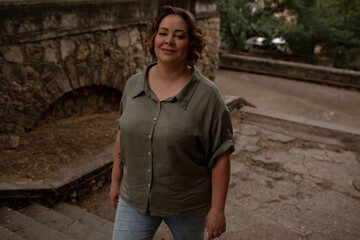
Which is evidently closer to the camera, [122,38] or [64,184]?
[64,184]

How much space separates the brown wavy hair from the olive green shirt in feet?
0.31

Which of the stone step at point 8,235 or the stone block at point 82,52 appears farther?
the stone block at point 82,52

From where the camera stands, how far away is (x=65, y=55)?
446 cm

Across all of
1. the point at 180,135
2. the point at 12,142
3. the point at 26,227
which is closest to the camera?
the point at 180,135

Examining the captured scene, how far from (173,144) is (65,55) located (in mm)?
3346

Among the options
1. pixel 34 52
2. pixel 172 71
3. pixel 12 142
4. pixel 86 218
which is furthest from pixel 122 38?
pixel 172 71

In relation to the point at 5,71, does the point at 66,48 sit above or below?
above

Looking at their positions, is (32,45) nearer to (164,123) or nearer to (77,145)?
(77,145)

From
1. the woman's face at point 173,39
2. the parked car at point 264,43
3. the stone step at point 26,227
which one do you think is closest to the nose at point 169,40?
the woman's face at point 173,39

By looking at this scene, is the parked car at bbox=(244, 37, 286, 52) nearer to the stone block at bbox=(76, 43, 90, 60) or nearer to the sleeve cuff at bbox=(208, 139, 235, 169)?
the stone block at bbox=(76, 43, 90, 60)

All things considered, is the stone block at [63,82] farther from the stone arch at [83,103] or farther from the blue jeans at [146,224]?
the blue jeans at [146,224]

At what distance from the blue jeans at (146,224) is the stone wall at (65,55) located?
285cm

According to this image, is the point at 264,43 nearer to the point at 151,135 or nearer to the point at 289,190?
the point at 289,190

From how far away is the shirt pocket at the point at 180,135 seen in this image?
5.16 ft
